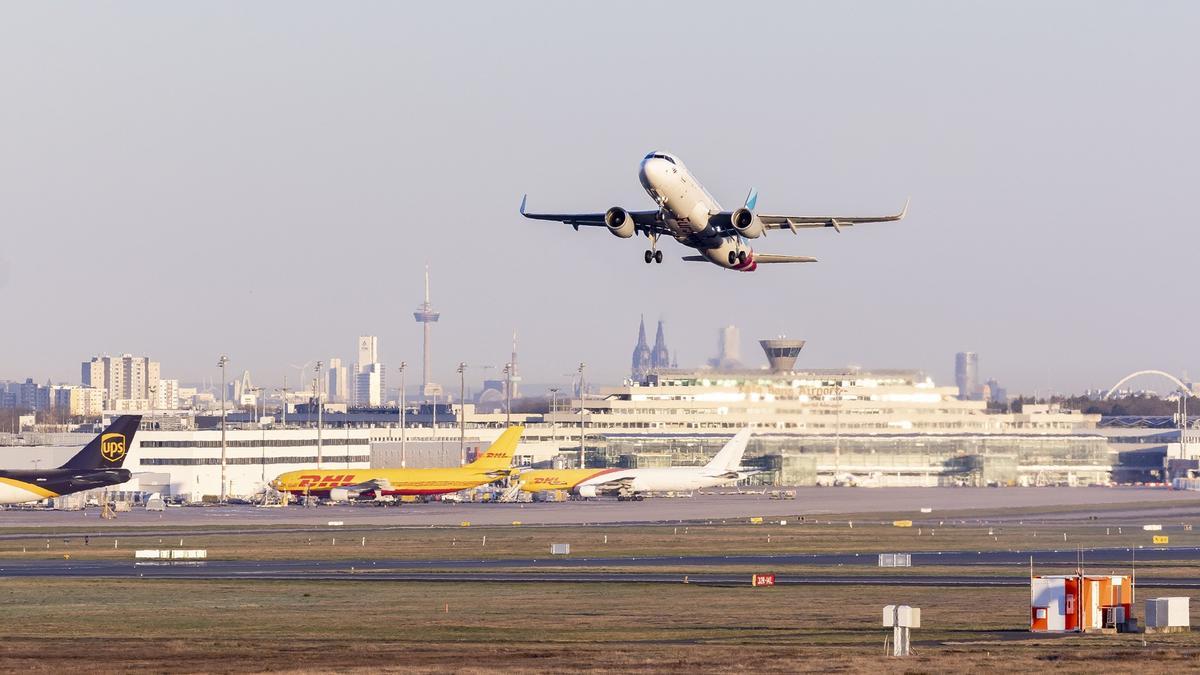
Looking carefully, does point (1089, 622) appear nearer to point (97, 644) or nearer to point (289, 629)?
point (289, 629)

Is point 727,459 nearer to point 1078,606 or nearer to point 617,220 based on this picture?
point 617,220

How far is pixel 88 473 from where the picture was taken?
137 m

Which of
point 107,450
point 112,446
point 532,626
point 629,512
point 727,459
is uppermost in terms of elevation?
point 112,446

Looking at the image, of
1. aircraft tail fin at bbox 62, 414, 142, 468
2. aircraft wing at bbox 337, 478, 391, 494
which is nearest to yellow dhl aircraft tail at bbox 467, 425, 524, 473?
aircraft wing at bbox 337, 478, 391, 494

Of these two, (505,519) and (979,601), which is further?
(505,519)

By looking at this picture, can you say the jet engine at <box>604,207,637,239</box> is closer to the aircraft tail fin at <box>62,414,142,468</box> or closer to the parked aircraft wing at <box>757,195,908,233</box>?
the parked aircraft wing at <box>757,195,908,233</box>

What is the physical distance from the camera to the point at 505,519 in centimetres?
15200

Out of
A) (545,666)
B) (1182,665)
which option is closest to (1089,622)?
(1182,665)

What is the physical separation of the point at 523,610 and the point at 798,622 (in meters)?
11.8

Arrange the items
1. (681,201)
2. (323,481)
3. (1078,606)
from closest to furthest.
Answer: (1078,606) → (681,201) → (323,481)

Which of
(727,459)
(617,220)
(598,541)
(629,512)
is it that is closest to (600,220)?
(617,220)

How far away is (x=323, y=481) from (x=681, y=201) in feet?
365

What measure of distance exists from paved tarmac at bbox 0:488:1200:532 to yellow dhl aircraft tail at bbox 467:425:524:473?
7.62m

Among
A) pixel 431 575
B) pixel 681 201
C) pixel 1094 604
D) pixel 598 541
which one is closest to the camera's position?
pixel 1094 604
